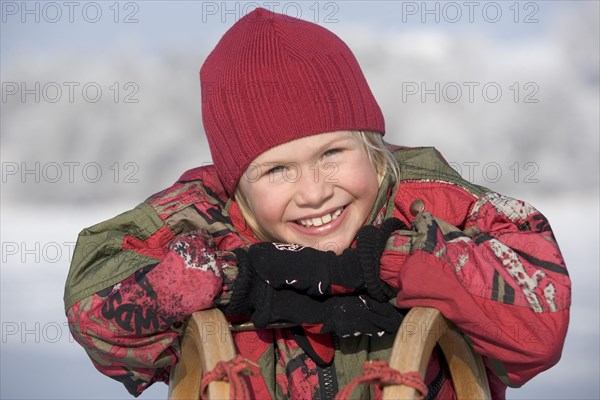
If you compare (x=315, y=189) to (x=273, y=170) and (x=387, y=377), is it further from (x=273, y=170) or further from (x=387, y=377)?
(x=387, y=377)

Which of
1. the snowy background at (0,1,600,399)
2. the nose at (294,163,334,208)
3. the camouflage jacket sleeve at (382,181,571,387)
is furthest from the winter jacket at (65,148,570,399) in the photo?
the snowy background at (0,1,600,399)

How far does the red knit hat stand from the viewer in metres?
1.42

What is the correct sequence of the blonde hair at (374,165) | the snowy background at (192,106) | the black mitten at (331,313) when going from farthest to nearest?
the snowy background at (192,106) < the blonde hair at (374,165) < the black mitten at (331,313)

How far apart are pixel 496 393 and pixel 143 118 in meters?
2.39

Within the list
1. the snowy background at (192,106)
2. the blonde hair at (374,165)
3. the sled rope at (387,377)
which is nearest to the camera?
the sled rope at (387,377)

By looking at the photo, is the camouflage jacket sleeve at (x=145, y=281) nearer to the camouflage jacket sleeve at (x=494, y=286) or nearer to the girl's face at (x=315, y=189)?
the girl's face at (x=315, y=189)

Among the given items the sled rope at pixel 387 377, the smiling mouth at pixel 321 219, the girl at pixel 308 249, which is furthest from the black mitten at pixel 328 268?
the sled rope at pixel 387 377

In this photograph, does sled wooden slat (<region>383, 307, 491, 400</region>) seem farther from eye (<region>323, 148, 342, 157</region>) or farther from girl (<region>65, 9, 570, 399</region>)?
eye (<region>323, 148, 342, 157</region>)

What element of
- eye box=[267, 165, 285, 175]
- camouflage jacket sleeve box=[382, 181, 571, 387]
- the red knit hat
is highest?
the red knit hat

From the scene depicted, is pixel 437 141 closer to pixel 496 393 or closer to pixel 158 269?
pixel 496 393

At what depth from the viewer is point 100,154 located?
11.5ft

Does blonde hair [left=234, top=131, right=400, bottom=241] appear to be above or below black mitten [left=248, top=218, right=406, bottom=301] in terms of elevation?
above

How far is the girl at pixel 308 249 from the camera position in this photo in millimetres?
1260

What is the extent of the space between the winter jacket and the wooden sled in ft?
0.08
